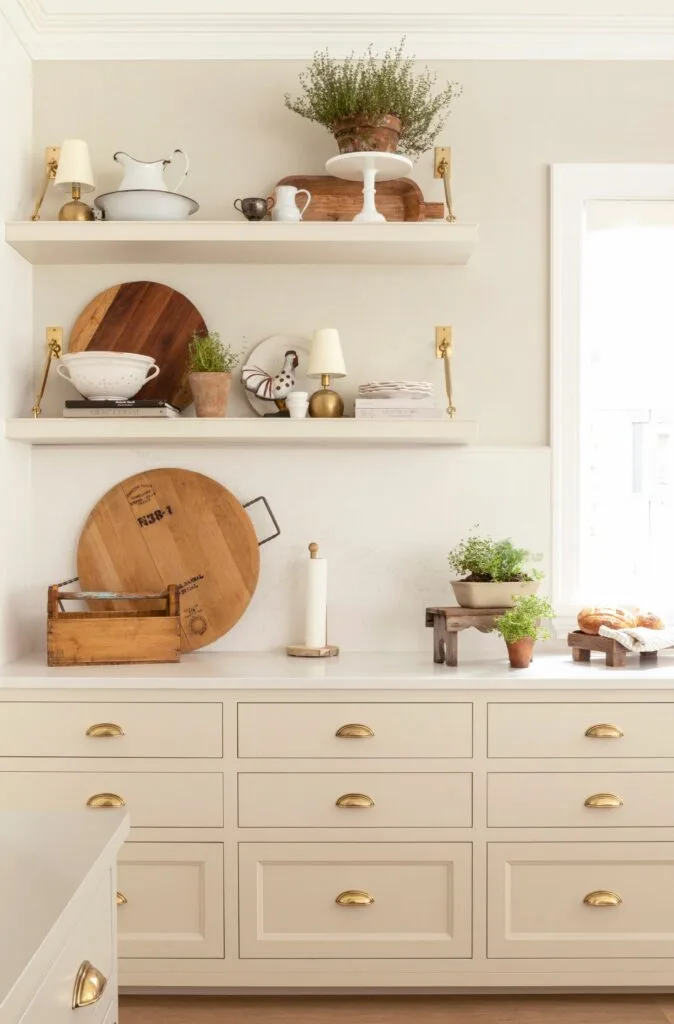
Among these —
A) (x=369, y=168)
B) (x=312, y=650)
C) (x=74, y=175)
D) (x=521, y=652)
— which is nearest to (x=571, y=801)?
(x=521, y=652)

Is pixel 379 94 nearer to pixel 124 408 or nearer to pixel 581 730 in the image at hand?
pixel 124 408

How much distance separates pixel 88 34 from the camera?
3.04 m

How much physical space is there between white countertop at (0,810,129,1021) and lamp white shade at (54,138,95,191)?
2.07 meters

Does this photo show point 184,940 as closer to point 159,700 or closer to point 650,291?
point 159,700

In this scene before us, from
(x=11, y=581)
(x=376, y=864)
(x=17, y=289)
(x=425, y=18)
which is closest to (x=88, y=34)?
(x=17, y=289)

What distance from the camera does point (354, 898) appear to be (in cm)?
254

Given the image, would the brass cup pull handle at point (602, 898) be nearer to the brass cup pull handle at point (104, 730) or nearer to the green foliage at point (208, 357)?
the brass cup pull handle at point (104, 730)

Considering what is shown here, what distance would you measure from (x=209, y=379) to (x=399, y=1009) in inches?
70.0

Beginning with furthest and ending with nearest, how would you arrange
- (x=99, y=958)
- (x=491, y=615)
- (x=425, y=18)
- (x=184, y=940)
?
(x=425, y=18) → (x=491, y=615) → (x=184, y=940) → (x=99, y=958)

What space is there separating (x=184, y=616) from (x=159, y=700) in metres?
0.48

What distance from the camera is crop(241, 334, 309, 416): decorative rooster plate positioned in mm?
3000

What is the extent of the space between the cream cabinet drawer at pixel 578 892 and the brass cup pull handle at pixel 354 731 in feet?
1.42

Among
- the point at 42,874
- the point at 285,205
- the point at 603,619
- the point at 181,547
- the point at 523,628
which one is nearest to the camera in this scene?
the point at 42,874

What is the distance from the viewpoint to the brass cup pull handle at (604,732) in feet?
8.39
